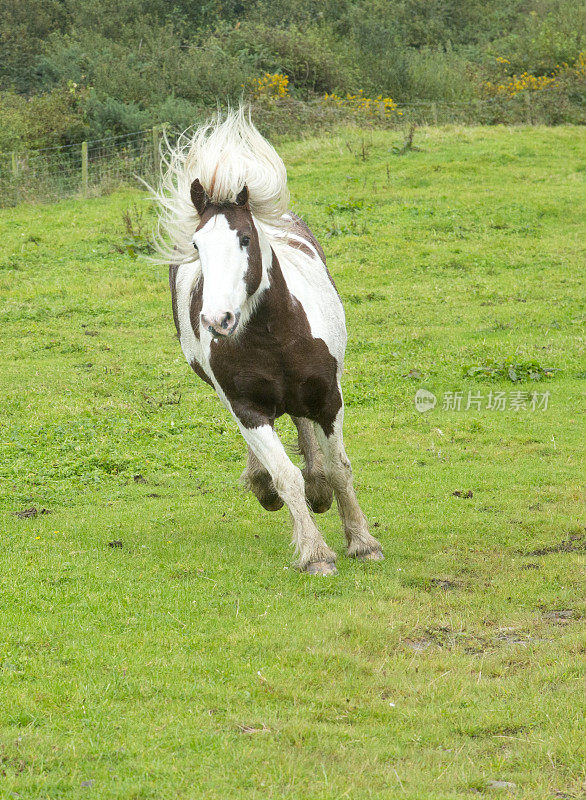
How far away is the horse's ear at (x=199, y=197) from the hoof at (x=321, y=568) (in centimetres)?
250

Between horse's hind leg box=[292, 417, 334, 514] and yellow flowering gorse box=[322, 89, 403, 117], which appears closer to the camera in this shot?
horse's hind leg box=[292, 417, 334, 514]

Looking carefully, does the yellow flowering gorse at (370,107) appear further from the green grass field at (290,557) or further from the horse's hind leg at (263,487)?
the horse's hind leg at (263,487)

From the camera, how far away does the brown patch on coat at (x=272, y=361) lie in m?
6.45

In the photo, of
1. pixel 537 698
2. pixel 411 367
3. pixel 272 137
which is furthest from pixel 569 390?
pixel 272 137

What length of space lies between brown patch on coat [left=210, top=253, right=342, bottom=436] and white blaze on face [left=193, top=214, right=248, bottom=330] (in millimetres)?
513

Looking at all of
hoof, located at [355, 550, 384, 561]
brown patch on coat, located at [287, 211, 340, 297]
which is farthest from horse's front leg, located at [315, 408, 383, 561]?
brown patch on coat, located at [287, 211, 340, 297]

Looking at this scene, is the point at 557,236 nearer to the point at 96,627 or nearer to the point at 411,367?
the point at 411,367

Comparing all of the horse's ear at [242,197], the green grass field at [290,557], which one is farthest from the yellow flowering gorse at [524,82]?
the horse's ear at [242,197]

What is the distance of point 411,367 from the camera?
13680 mm

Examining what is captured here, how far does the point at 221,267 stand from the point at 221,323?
0.45 metres

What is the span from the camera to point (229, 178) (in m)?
6.23

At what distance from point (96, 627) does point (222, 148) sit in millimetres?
3302

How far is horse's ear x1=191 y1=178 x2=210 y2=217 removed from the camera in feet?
20.2

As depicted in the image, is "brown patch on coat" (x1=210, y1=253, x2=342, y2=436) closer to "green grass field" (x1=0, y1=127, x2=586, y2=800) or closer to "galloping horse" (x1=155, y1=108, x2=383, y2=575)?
"galloping horse" (x1=155, y1=108, x2=383, y2=575)
